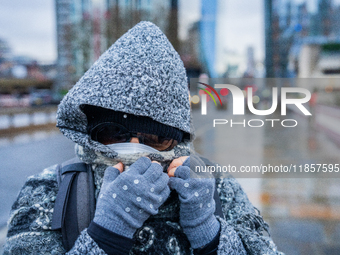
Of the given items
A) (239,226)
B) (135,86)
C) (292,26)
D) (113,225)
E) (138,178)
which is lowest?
(239,226)

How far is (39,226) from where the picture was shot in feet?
3.60

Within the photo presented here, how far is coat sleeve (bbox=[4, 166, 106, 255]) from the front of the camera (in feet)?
3.32

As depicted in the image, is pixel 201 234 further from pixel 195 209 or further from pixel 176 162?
pixel 176 162

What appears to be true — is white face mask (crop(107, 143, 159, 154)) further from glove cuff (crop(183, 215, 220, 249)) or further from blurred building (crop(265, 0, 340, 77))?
blurred building (crop(265, 0, 340, 77))

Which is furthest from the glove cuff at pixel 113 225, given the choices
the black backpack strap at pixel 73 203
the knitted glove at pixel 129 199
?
the black backpack strap at pixel 73 203

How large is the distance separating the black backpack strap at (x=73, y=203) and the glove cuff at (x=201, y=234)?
370mm

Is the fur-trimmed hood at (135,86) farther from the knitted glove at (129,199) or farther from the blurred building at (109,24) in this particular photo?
the blurred building at (109,24)

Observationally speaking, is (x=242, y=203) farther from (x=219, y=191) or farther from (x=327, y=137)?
(x=327, y=137)

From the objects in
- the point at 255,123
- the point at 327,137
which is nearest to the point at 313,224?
the point at 255,123

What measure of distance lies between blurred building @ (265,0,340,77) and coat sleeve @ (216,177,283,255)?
30.5 m

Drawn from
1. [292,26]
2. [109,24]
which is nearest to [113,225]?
[109,24]

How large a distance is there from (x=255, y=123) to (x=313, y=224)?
3.34 m

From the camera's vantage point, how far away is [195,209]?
1098 mm

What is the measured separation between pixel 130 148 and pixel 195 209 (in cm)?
35
